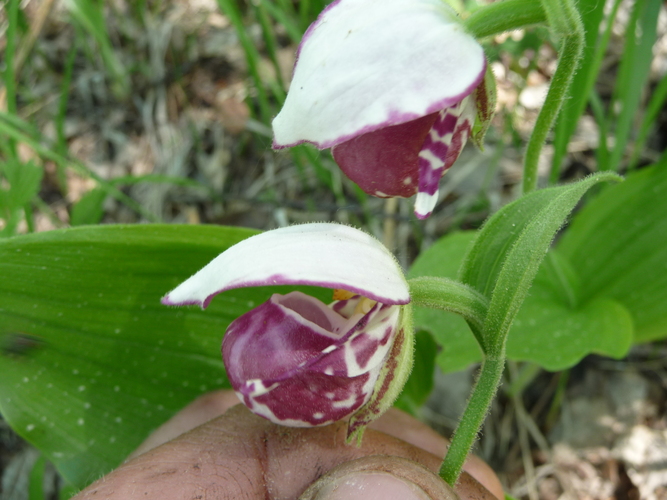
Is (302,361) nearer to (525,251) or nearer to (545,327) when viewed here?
(525,251)

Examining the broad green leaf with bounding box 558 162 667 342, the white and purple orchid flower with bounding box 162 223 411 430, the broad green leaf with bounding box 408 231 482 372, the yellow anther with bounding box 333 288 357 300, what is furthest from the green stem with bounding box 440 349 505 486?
the broad green leaf with bounding box 558 162 667 342

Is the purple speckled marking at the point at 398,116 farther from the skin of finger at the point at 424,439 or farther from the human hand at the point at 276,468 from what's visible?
the skin of finger at the point at 424,439

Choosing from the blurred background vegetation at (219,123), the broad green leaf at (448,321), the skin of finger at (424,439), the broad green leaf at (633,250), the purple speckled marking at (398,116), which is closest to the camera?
the purple speckled marking at (398,116)

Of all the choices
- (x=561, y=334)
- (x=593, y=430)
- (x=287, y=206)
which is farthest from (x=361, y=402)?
(x=287, y=206)

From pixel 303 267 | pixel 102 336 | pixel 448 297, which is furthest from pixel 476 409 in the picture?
pixel 102 336

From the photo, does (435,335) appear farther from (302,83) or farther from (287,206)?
(287,206)

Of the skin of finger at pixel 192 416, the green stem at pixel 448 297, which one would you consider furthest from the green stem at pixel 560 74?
the skin of finger at pixel 192 416
